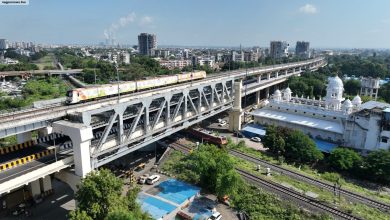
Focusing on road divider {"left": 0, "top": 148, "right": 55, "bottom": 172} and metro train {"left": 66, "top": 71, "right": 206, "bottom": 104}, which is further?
metro train {"left": 66, "top": 71, "right": 206, "bottom": 104}

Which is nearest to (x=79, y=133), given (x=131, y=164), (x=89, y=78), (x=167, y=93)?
(x=167, y=93)

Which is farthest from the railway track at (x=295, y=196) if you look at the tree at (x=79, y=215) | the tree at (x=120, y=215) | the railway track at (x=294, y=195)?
the tree at (x=79, y=215)

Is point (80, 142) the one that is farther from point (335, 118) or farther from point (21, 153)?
point (335, 118)

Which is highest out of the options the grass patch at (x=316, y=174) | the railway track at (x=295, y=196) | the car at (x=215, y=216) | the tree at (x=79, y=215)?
the tree at (x=79, y=215)

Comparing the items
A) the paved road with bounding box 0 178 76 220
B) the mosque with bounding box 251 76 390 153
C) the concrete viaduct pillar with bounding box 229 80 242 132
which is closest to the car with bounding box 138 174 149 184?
the paved road with bounding box 0 178 76 220

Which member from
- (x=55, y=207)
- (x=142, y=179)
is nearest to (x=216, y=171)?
(x=142, y=179)

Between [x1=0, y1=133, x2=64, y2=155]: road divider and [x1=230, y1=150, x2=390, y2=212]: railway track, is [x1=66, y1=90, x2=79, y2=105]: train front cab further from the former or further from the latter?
[x1=230, y1=150, x2=390, y2=212]: railway track

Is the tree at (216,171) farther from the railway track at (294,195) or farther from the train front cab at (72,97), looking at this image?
the train front cab at (72,97)
